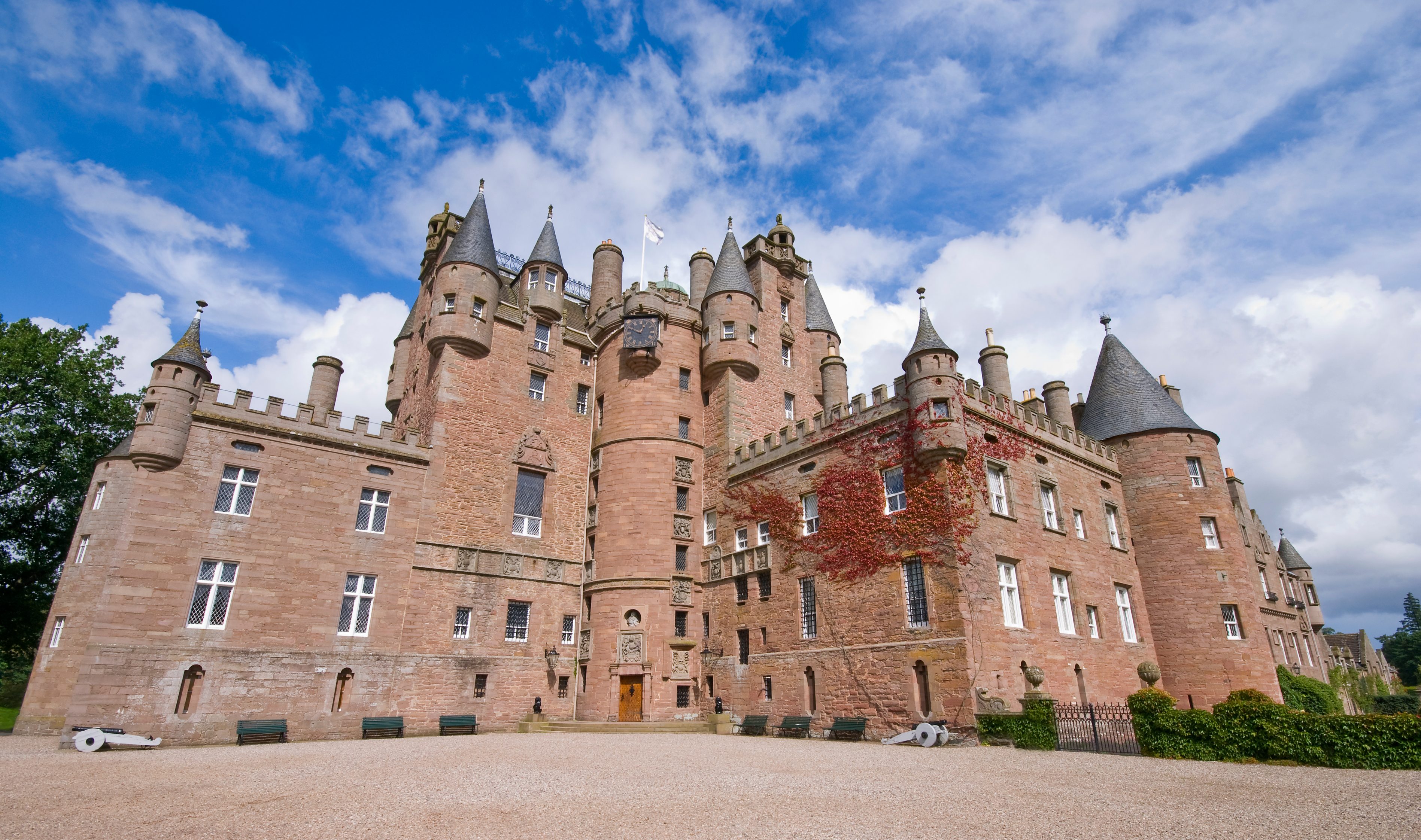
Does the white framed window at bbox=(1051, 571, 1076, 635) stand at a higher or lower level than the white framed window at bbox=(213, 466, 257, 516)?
lower

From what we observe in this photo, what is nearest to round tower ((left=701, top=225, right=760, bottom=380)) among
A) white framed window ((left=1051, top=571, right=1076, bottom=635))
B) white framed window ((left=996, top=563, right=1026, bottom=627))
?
white framed window ((left=996, top=563, right=1026, bottom=627))

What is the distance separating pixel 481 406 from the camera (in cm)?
2981

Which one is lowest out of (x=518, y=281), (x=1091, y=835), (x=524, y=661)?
(x=1091, y=835)

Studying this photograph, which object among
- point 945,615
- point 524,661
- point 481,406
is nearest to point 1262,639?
point 945,615

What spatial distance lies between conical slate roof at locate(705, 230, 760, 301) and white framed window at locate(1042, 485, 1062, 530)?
14862 millimetres

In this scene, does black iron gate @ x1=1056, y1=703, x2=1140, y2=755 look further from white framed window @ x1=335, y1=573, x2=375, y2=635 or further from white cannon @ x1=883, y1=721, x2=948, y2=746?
white framed window @ x1=335, y1=573, x2=375, y2=635

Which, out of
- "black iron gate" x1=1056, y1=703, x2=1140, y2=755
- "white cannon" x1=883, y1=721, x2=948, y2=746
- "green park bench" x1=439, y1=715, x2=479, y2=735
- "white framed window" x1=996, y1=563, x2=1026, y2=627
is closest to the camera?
"black iron gate" x1=1056, y1=703, x2=1140, y2=755

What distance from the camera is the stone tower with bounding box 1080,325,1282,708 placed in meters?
26.9

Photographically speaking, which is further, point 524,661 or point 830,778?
point 524,661

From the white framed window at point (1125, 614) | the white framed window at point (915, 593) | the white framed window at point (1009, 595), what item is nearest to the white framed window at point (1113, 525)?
the white framed window at point (1125, 614)

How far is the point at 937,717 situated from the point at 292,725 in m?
19.7

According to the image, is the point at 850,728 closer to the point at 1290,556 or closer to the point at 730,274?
the point at 730,274

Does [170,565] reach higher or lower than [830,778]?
higher

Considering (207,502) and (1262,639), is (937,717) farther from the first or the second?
(207,502)
